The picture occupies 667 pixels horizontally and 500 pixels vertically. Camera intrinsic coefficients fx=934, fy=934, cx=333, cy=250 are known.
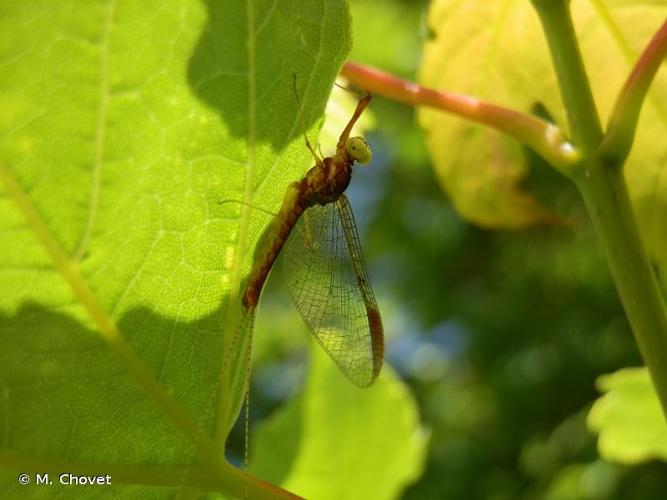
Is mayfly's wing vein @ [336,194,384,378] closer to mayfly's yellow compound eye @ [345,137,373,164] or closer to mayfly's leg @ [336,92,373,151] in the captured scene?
mayfly's yellow compound eye @ [345,137,373,164]

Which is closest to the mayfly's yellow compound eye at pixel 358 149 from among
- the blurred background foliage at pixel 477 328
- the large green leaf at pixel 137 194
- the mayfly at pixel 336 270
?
the mayfly at pixel 336 270

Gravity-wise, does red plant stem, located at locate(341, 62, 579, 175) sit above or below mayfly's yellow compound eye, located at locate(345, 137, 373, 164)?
above

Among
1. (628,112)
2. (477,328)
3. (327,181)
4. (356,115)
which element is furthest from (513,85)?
(477,328)

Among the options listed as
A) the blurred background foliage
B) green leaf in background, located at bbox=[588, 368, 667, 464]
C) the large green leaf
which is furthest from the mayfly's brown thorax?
the blurred background foliage

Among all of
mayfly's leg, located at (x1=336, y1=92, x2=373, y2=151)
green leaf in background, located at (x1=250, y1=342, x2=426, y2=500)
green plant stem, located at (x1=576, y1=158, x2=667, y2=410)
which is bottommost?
green leaf in background, located at (x1=250, y1=342, x2=426, y2=500)

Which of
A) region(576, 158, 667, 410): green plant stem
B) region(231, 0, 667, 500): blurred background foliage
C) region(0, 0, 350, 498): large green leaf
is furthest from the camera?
region(231, 0, 667, 500): blurred background foliage

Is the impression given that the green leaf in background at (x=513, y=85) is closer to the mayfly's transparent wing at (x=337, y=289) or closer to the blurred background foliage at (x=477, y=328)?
the mayfly's transparent wing at (x=337, y=289)
